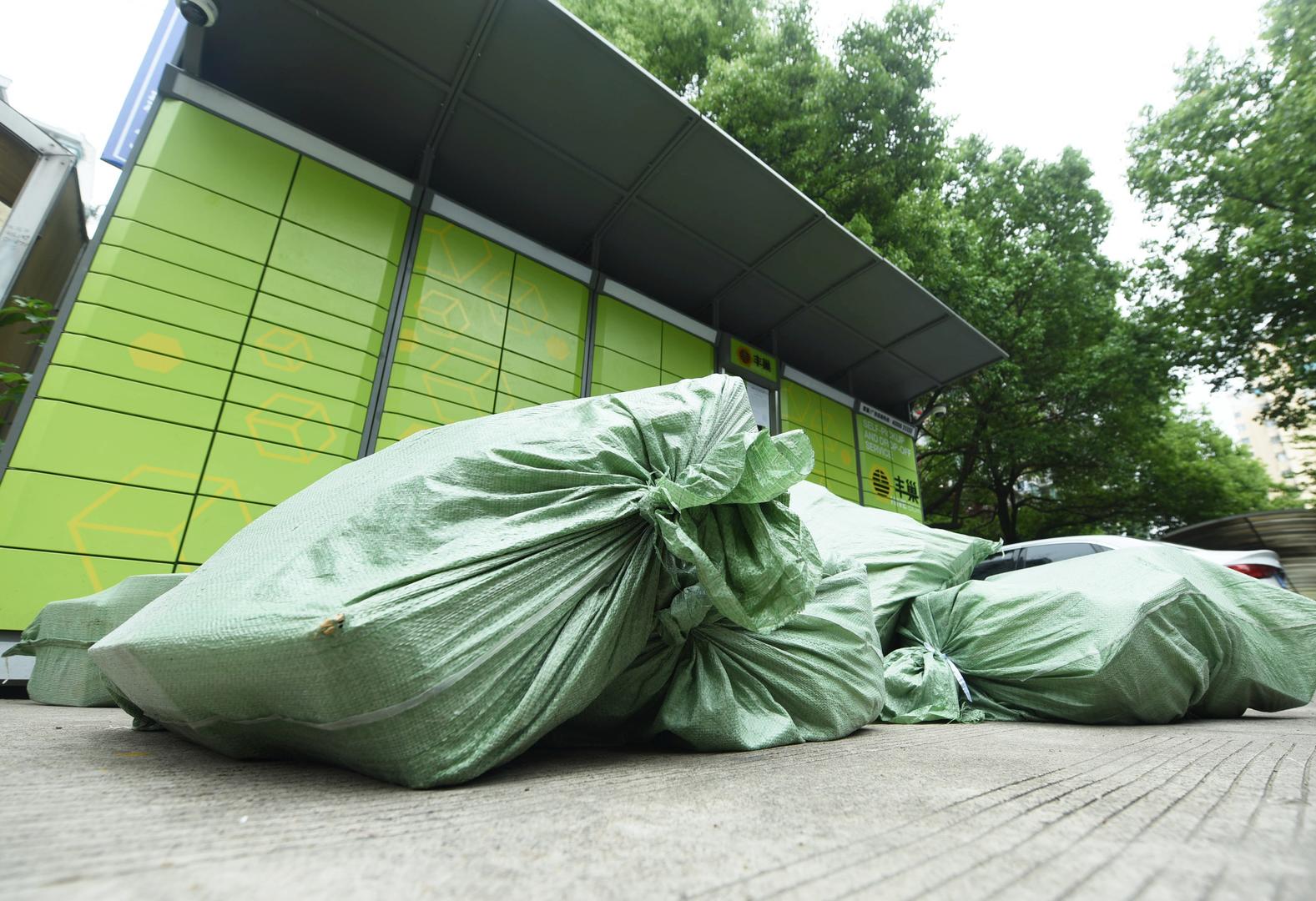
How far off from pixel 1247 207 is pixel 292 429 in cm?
1097

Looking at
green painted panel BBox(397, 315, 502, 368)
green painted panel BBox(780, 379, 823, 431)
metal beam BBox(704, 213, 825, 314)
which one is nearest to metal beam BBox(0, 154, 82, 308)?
green painted panel BBox(397, 315, 502, 368)

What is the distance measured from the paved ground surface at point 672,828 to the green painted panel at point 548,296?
331 cm

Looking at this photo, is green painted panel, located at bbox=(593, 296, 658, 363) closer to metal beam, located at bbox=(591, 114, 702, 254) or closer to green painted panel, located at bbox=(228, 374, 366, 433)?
metal beam, located at bbox=(591, 114, 702, 254)

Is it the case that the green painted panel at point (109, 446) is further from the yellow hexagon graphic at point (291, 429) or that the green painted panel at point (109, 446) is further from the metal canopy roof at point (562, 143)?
the metal canopy roof at point (562, 143)

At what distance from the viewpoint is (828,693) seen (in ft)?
4.66

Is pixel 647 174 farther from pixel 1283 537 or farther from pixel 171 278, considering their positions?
pixel 1283 537

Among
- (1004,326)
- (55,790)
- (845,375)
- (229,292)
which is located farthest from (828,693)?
(1004,326)

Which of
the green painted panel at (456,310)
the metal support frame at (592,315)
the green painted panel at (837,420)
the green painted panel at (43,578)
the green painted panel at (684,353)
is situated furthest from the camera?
the green painted panel at (837,420)

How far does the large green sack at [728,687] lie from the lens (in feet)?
4.06

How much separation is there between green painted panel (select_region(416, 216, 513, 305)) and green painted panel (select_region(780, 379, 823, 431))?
2.93 m

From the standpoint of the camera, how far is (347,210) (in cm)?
344

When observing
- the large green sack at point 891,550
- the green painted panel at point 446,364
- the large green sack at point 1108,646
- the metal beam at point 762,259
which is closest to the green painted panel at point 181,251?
the green painted panel at point 446,364

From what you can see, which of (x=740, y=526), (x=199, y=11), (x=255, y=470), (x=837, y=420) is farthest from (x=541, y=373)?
(x=837, y=420)

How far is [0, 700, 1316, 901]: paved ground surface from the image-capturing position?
1.65 ft
